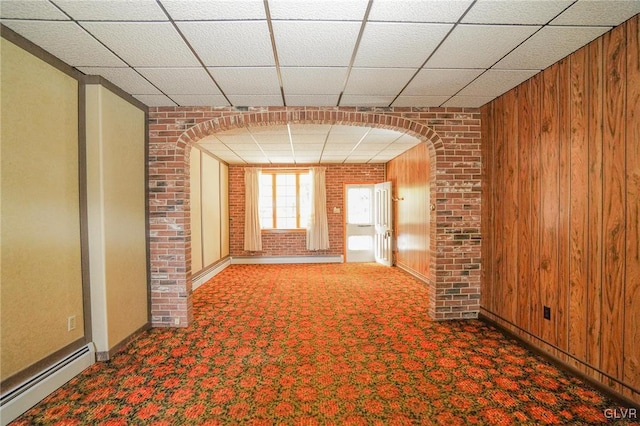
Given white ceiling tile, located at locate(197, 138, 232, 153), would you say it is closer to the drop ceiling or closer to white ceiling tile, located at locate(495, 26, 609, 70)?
the drop ceiling

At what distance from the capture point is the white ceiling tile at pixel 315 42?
6.33 feet

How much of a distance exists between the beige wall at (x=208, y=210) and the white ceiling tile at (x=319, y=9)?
3.74 m

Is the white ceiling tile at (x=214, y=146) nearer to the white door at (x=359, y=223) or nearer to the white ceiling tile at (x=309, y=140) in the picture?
the white ceiling tile at (x=309, y=140)

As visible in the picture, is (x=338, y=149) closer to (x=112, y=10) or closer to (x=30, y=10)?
(x=112, y=10)

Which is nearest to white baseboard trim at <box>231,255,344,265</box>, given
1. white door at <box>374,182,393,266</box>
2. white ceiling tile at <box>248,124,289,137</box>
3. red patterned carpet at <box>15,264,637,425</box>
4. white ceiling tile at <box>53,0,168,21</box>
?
white door at <box>374,182,393,266</box>

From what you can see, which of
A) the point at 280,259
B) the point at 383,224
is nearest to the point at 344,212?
the point at 383,224

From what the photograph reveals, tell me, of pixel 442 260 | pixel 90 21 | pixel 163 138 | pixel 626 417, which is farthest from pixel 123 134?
pixel 626 417

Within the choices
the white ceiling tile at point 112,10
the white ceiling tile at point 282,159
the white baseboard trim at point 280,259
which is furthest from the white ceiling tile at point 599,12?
the white baseboard trim at point 280,259

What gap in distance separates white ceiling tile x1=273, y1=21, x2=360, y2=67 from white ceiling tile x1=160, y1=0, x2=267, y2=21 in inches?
6.9

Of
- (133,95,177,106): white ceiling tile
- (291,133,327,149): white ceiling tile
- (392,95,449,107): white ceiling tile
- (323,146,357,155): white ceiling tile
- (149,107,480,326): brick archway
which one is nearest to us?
(133,95,177,106): white ceiling tile

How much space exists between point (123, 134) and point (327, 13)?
2357 millimetres

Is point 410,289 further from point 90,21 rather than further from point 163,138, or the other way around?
point 90,21

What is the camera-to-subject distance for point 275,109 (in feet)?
11.2

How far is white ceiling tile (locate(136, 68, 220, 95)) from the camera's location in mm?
2545
